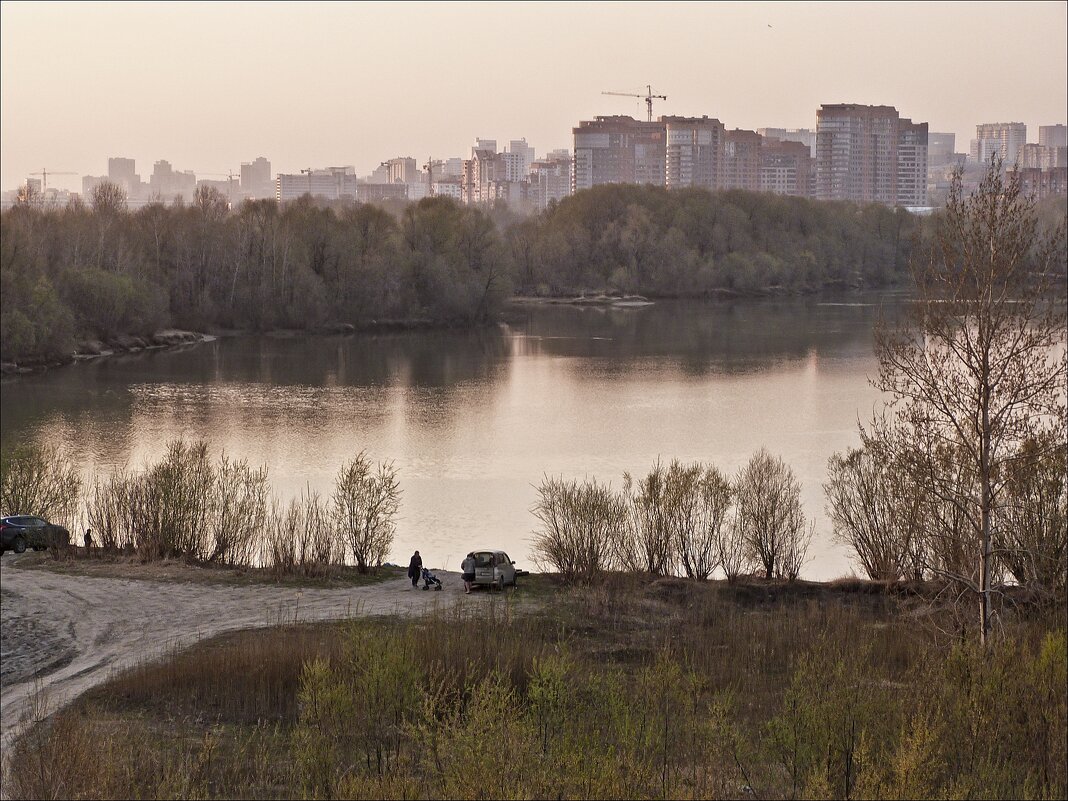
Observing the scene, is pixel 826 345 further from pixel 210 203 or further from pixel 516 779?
pixel 516 779

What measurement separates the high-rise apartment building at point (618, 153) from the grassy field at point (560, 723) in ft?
448

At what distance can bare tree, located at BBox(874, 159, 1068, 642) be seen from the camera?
9188mm

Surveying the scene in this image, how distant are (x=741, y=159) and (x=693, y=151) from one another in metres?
5.69

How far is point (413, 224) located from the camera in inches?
2012

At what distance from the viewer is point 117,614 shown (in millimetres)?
11711

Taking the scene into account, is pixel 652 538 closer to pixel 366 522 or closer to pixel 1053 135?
pixel 366 522

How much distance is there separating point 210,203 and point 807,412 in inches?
1271

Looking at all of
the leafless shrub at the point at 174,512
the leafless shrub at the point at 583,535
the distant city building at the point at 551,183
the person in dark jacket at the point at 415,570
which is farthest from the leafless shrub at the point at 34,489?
the distant city building at the point at 551,183

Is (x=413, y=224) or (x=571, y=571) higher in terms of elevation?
(x=413, y=224)

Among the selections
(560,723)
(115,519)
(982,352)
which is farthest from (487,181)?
(560,723)

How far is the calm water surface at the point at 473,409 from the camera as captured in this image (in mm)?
19453

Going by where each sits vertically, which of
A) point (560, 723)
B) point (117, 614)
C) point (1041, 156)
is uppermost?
point (1041, 156)

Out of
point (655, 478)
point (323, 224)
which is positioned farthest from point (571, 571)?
point (323, 224)

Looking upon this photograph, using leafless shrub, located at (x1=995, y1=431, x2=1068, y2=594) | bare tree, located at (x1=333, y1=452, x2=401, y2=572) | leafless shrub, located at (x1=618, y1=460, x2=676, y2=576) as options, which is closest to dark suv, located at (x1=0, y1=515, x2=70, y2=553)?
bare tree, located at (x1=333, y1=452, x2=401, y2=572)
